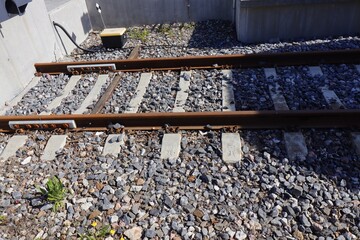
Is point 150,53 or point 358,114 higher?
point 358,114

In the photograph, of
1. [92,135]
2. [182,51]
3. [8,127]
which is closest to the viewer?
[92,135]

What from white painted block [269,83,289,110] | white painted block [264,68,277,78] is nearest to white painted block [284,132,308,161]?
white painted block [269,83,289,110]

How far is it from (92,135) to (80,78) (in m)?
2.21

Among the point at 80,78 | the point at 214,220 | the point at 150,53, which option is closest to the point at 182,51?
the point at 150,53

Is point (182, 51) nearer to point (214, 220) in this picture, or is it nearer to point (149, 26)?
point (149, 26)

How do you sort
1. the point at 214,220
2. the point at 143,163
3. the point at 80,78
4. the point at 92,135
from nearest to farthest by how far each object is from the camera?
1. the point at 214,220
2. the point at 143,163
3. the point at 92,135
4. the point at 80,78

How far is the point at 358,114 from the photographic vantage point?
3660 mm

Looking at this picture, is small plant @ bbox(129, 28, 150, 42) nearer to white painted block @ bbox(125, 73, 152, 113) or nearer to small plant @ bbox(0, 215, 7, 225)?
white painted block @ bbox(125, 73, 152, 113)

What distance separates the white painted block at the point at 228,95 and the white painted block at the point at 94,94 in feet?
6.92

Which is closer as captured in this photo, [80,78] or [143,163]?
[143,163]

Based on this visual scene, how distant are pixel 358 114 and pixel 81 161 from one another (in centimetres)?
332

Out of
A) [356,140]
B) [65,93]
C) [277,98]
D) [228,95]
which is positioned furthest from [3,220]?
[356,140]

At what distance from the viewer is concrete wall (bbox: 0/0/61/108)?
5590 millimetres

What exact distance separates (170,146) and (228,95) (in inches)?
57.0
